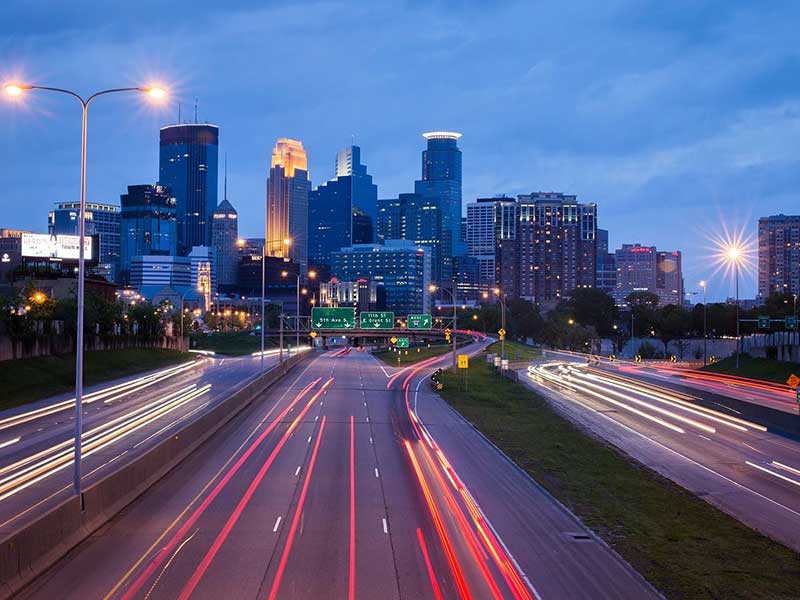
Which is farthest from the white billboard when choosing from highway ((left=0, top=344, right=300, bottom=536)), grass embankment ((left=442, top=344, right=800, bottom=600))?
grass embankment ((left=442, top=344, right=800, bottom=600))

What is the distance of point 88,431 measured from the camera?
1617 inches

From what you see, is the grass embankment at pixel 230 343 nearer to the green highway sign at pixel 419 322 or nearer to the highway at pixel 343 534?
the green highway sign at pixel 419 322

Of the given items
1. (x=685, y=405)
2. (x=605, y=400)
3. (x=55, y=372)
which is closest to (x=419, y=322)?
(x=605, y=400)

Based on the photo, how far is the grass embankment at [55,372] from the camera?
59094mm

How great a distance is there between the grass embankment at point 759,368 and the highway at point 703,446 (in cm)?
1127

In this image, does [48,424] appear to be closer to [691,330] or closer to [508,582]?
[508,582]

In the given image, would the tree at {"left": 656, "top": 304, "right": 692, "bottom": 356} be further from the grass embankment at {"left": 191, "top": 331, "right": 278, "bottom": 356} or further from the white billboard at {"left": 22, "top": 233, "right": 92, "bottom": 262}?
the white billboard at {"left": 22, "top": 233, "right": 92, "bottom": 262}

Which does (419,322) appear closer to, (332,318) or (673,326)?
(332,318)

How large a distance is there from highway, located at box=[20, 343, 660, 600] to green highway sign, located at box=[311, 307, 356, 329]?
6846 centimetres

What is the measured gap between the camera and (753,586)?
17.7 m

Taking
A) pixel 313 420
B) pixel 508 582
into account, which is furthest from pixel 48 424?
pixel 508 582

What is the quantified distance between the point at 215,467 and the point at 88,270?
377 feet

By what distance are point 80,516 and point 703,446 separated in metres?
29.9

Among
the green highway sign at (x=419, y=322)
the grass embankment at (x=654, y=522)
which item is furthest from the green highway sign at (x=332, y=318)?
the grass embankment at (x=654, y=522)
